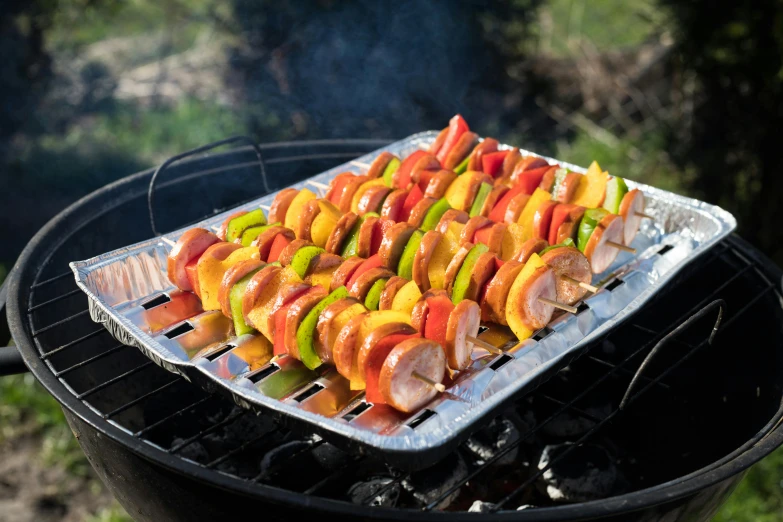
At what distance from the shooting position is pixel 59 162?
6422mm

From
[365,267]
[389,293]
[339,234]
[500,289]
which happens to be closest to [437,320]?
[389,293]

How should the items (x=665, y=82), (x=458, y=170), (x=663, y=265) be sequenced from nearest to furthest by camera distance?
(x=663, y=265), (x=458, y=170), (x=665, y=82)

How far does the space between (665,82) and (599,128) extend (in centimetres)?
78

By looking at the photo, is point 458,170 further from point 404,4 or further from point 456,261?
point 404,4

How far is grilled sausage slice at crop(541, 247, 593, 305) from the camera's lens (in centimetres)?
296

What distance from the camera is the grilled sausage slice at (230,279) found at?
2.82 m

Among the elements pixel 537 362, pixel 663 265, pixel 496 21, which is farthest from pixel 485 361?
pixel 496 21

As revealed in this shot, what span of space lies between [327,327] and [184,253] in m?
0.82

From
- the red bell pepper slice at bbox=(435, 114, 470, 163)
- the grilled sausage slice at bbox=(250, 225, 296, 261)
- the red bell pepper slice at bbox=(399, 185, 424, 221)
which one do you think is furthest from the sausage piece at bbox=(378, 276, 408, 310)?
the red bell pepper slice at bbox=(435, 114, 470, 163)

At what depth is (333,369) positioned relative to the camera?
2.75m

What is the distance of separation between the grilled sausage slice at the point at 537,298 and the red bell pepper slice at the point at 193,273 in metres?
1.29

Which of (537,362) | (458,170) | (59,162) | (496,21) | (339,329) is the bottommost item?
(537,362)

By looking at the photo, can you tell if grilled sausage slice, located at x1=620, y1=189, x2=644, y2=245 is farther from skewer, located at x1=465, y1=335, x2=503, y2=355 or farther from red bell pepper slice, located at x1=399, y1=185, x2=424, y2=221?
skewer, located at x1=465, y1=335, x2=503, y2=355

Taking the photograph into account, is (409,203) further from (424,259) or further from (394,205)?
(424,259)
